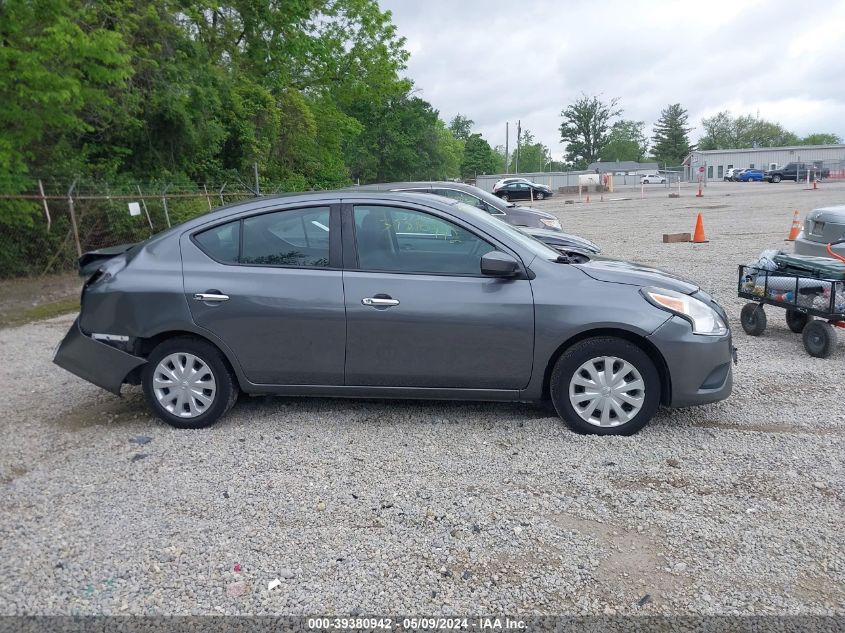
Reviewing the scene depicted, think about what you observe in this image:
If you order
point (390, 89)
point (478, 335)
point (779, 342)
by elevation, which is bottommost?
point (779, 342)

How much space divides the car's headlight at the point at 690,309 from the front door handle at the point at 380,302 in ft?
5.49

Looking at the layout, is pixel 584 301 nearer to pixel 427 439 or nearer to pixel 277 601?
pixel 427 439

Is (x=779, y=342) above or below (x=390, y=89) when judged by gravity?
below

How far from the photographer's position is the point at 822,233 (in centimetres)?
851

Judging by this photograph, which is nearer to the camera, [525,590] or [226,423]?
[525,590]

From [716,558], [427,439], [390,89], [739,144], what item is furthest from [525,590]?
[739,144]

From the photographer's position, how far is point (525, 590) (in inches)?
123

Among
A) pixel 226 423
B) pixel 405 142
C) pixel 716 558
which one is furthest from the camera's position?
pixel 405 142

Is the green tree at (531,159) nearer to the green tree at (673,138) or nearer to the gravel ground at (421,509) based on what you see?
the green tree at (673,138)

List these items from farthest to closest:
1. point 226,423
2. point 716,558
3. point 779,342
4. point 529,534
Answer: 1. point 779,342
2. point 226,423
3. point 529,534
4. point 716,558

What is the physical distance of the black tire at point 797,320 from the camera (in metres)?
7.65

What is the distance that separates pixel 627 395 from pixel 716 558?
4.94 feet

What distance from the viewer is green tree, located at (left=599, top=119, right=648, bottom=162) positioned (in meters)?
114

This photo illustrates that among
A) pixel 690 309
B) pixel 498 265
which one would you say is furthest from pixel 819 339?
pixel 498 265
